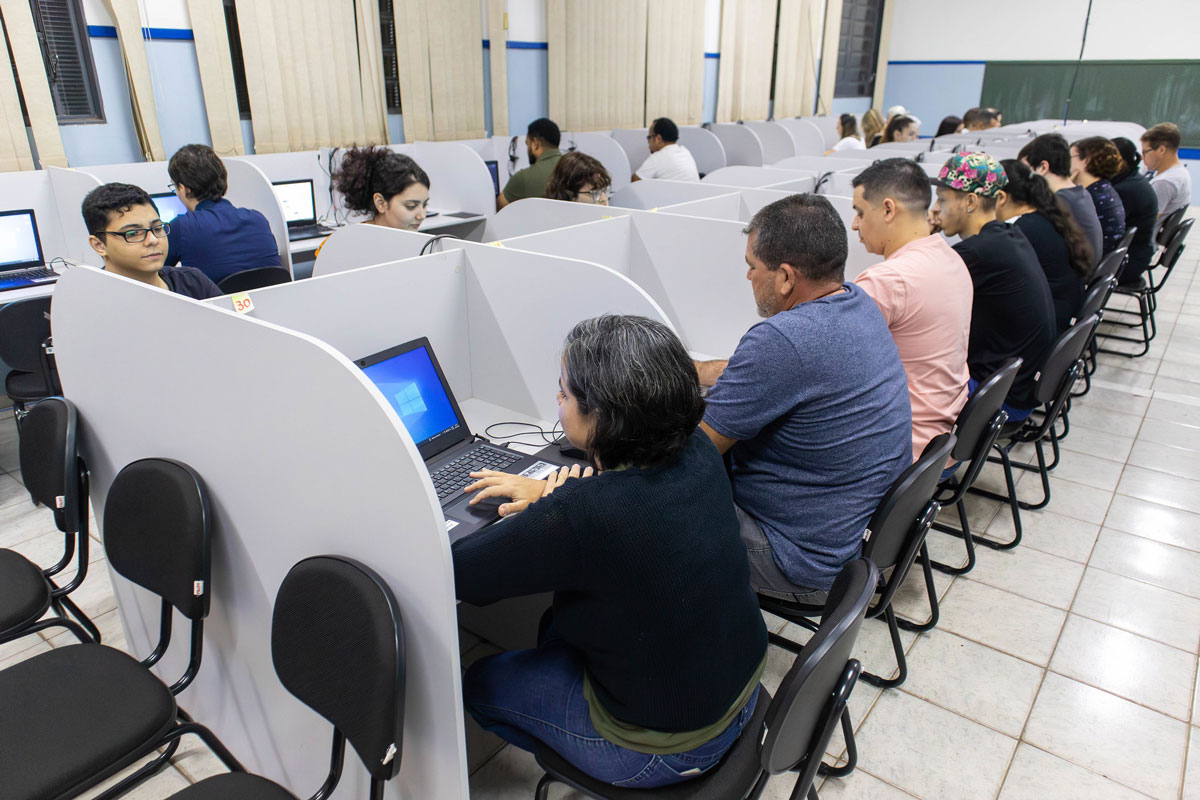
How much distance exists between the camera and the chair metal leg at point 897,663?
1.88 m

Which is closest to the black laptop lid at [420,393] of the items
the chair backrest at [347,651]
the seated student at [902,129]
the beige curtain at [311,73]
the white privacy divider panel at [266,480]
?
the white privacy divider panel at [266,480]

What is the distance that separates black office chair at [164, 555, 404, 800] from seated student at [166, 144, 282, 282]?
219cm

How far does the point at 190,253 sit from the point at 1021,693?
10.3 ft

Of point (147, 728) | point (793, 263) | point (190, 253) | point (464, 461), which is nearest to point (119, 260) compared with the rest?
point (190, 253)

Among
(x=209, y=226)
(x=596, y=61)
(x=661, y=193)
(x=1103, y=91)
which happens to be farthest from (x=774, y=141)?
(x=209, y=226)

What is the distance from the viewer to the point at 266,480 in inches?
50.3

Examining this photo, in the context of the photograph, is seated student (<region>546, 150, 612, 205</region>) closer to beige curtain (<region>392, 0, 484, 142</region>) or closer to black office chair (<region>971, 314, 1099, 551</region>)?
black office chair (<region>971, 314, 1099, 551</region>)

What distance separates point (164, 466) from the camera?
1410mm

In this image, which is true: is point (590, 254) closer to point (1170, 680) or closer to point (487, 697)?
point (487, 697)

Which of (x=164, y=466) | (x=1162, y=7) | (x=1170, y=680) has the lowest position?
(x=1170, y=680)

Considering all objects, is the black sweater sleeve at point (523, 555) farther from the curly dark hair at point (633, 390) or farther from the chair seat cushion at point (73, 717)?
the chair seat cushion at point (73, 717)

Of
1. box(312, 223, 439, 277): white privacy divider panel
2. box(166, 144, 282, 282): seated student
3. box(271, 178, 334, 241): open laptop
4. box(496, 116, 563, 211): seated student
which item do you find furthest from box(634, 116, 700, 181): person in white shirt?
box(312, 223, 439, 277): white privacy divider panel

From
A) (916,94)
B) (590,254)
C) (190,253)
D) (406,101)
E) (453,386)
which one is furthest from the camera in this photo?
(916,94)

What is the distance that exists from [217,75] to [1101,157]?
4.61m
